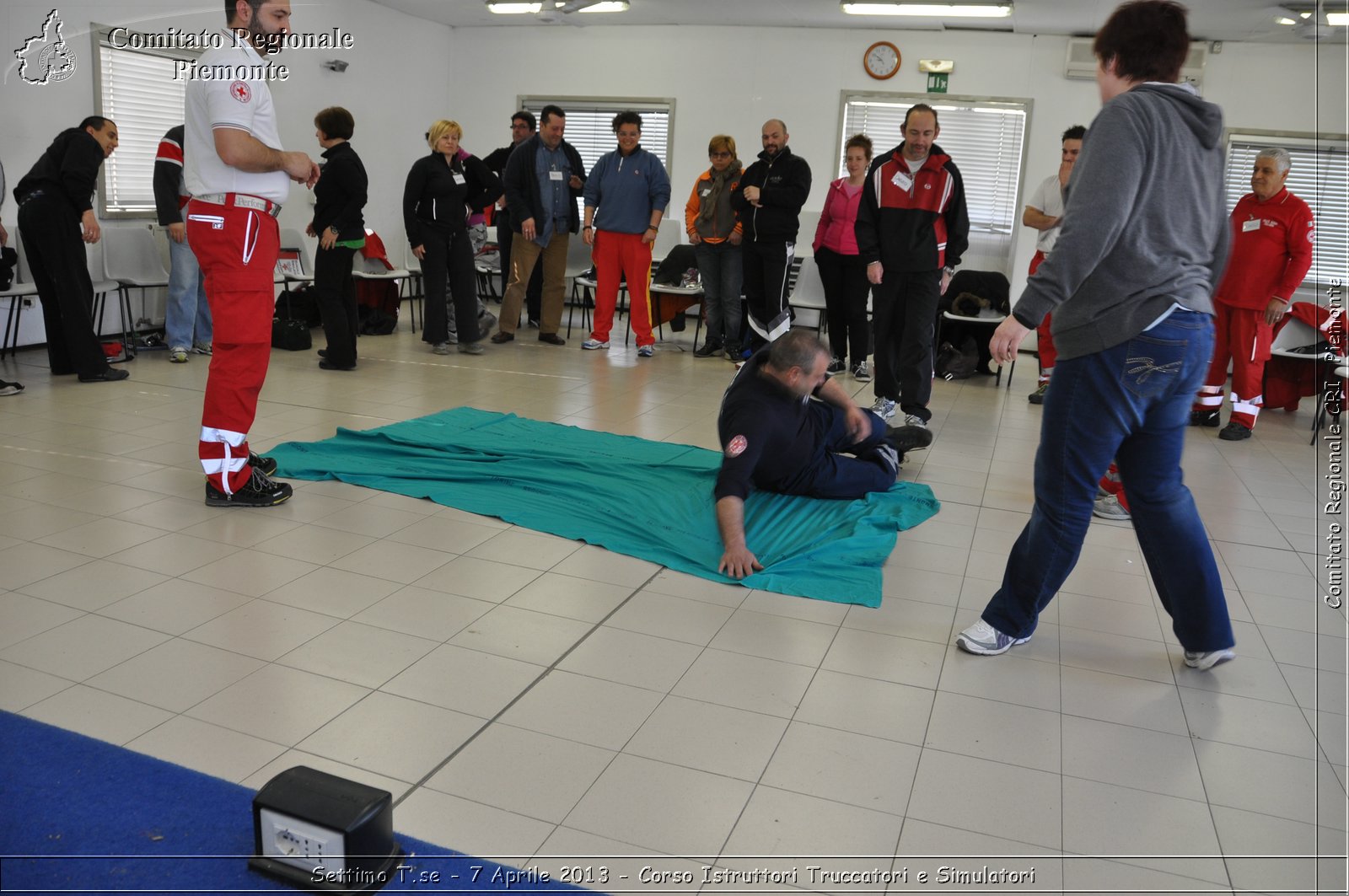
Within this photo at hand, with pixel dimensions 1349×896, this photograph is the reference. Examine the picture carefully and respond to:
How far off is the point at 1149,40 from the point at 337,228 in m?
5.30

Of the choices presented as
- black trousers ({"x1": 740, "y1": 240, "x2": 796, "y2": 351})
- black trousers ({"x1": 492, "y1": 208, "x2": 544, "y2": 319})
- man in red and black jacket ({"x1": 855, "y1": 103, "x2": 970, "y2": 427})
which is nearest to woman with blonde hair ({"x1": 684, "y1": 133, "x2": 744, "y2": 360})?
black trousers ({"x1": 740, "y1": 240, "x2": 796, "y2": 351})

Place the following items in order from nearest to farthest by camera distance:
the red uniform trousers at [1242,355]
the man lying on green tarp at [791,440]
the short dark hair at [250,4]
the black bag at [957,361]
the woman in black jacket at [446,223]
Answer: the man lying on green tarp at [791,440], the short dark hair at [250,4], the red uniform trousers at [1242,355], the woman in black jacket at [446,223], the black bag at [957,361]

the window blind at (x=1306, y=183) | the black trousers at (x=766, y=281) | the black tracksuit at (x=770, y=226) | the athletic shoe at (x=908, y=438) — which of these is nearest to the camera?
the athletic shoe at (x=908, y=438)

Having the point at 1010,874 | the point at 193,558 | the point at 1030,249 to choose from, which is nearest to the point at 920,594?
the point at 1010,874

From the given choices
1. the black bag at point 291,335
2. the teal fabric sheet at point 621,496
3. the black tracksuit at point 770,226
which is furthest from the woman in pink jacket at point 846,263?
the black bag at point 291,335

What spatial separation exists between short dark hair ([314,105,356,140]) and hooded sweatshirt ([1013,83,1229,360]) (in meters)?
5.14

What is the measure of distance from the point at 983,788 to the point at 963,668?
613 millimetres

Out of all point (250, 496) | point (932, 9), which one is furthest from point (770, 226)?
point (250, 496)

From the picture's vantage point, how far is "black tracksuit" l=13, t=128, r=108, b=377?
18.9 ft

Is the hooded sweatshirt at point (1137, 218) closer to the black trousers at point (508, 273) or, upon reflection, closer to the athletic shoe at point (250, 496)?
the athletic shoe at point (250, 496)

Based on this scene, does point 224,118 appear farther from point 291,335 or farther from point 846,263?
point 846,263

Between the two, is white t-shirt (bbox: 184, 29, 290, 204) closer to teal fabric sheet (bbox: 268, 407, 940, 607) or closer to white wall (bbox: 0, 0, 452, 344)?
teal fabric sheet (bbox: 268, 407, 940, 607)

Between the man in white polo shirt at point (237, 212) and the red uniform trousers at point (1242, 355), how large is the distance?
17.1ft

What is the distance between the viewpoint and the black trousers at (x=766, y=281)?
7414 mm
